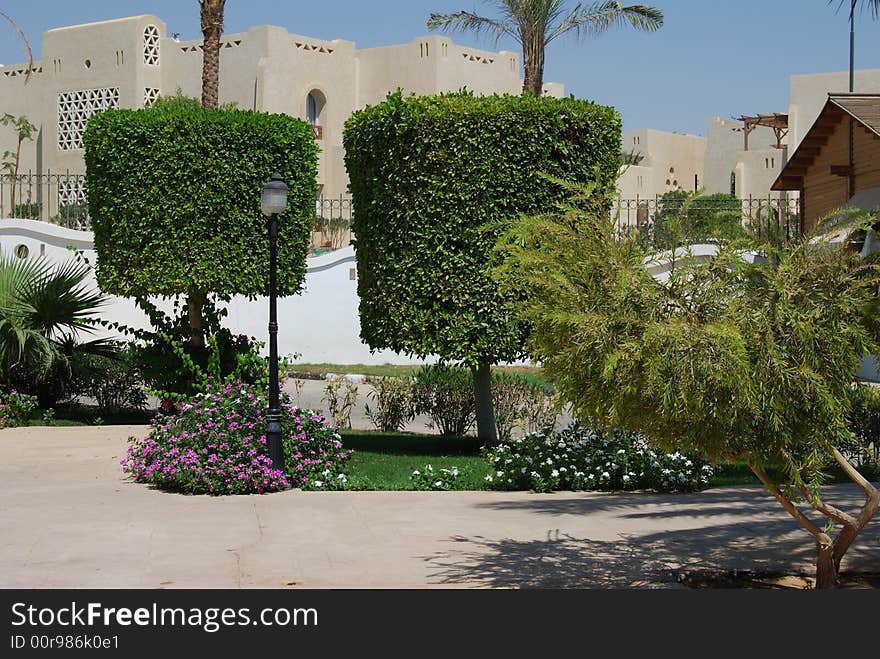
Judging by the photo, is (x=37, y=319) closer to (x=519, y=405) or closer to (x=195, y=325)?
(x=195, y=325)

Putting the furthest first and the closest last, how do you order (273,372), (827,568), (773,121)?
(773,121)
(273,372)
(827,568)

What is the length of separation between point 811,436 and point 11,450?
10.0 metres

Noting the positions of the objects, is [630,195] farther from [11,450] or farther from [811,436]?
[811,436]

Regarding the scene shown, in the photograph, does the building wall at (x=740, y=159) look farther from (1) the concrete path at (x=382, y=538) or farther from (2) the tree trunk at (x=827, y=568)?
(2) the tree trunk at (x=827, y=568)

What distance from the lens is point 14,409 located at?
15.1m

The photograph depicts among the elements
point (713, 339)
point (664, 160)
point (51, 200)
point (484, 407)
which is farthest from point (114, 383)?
point (664, 160)

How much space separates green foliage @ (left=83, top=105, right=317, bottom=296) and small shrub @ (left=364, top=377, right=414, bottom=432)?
2.29m

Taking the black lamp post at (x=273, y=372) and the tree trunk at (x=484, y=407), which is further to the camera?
the tree trunk at (x=484, y=407)

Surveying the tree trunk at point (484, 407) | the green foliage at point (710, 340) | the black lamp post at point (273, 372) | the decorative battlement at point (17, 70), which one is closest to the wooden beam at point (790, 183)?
the tree trunk at point (484, 407)

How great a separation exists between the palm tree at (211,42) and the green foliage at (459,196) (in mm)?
7310

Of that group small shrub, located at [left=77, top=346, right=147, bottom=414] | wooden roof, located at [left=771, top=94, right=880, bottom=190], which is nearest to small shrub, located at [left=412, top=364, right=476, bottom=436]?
small shrub, located at [left=77, top=346, right=147, bottom=414]

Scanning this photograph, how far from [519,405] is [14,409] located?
7.00m

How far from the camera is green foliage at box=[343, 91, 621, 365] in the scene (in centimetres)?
1192

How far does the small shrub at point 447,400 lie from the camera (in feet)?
48.5
